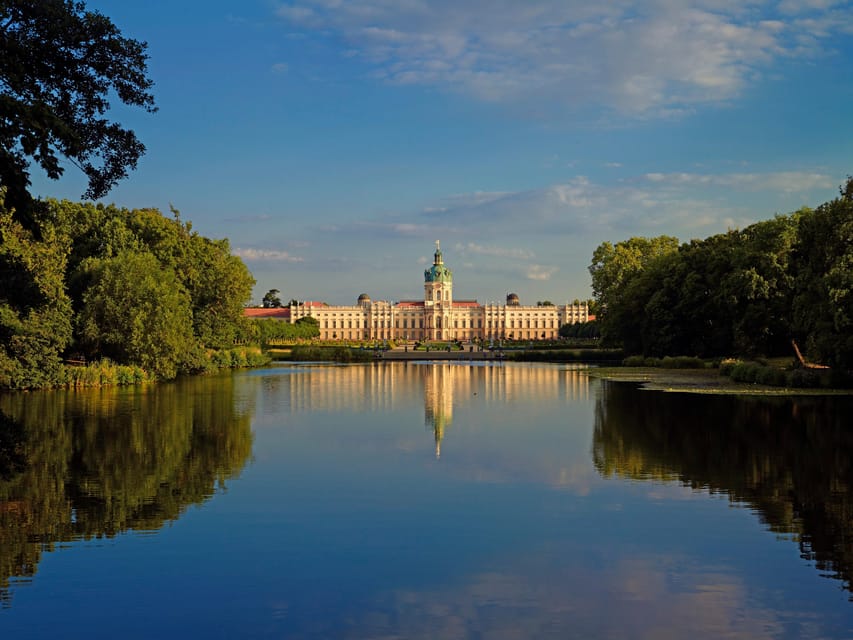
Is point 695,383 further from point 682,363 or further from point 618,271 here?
point 618,271

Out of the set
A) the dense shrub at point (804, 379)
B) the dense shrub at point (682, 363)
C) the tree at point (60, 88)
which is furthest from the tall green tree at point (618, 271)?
the tree at point (60, 88)

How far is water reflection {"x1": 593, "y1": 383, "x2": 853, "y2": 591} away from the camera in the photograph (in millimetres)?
11609

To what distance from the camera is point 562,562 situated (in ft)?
32.7

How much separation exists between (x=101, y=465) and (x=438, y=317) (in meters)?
171

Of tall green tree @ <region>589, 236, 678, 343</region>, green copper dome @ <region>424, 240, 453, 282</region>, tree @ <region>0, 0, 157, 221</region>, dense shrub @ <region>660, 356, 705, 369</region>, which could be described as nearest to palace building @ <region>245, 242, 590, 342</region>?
green copper dome @ <region>424, 240, 453, 282</region>

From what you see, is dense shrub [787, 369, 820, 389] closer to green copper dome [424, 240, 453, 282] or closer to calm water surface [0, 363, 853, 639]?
calm water surface [0, 363, 853, 639]

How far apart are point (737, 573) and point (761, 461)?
302 inches

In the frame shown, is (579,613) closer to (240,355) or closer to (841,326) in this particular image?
(841,326)

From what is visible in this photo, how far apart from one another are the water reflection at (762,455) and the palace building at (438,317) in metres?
159

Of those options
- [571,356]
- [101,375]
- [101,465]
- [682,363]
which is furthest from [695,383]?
[571,356]

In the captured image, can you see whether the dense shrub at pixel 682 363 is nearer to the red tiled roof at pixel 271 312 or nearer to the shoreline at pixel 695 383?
the shoreline at pixel 695 383

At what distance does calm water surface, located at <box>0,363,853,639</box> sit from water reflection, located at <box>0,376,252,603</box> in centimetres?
6

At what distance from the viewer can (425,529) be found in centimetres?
Result: 1147

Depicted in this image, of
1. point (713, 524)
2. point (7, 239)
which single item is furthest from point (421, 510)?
point (7, 239)
